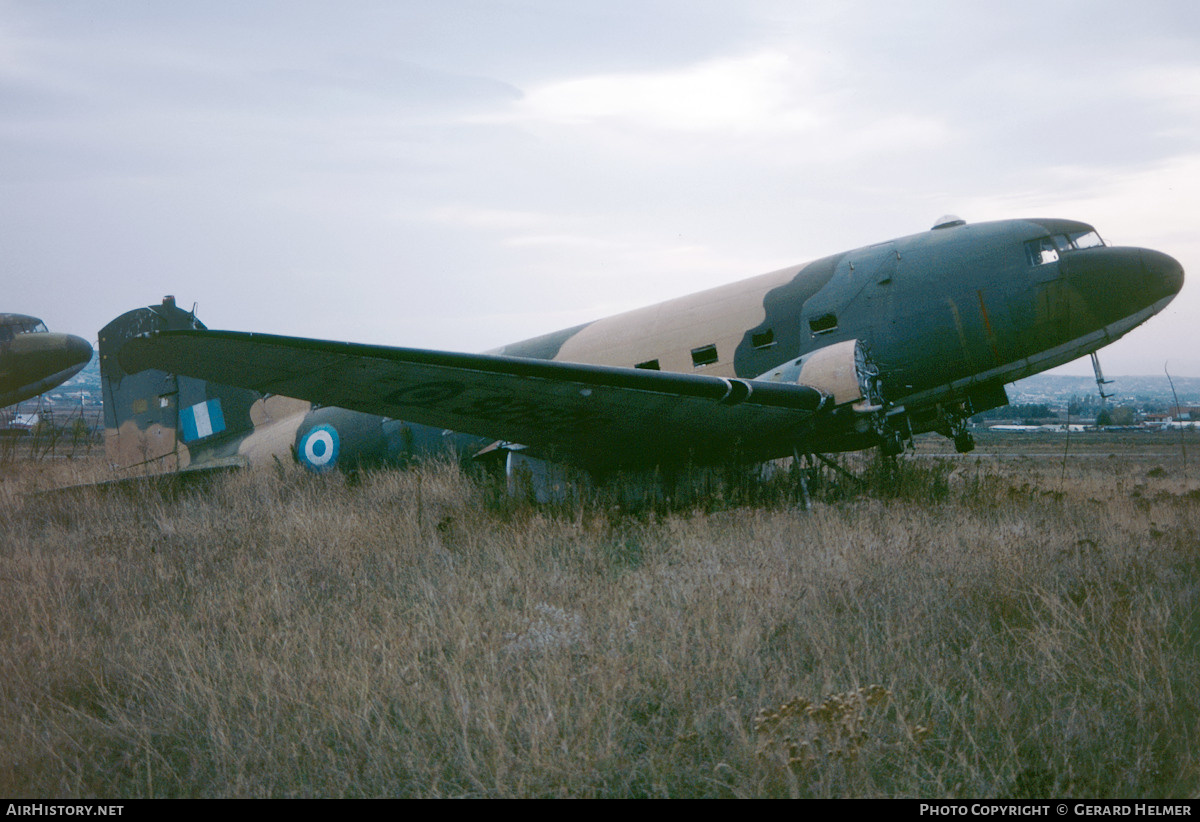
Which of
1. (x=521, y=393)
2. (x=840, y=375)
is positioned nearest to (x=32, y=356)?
(x=521, y=393)

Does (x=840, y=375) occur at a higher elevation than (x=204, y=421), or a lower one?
lower

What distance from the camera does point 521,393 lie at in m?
7.45

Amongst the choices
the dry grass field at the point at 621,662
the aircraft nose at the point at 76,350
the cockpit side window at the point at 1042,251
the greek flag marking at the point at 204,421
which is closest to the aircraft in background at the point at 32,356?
the aircraft nose at the point at 76,350

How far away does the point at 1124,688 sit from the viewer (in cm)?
378

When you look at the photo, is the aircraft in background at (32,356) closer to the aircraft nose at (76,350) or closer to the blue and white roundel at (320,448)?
the aircraft nose at (76,350)

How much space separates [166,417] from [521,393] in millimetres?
10582

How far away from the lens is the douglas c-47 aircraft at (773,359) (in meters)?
7.04

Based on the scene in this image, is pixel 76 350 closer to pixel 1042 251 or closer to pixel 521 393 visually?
pixel 521 393

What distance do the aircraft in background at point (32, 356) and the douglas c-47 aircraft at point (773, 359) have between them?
26.1 m

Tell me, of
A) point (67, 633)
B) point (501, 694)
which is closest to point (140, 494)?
point (67, 633)

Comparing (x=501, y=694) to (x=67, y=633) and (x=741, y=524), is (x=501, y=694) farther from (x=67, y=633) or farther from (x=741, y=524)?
(x=741, y=524)

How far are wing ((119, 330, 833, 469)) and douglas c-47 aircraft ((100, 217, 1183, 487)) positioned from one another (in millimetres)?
23

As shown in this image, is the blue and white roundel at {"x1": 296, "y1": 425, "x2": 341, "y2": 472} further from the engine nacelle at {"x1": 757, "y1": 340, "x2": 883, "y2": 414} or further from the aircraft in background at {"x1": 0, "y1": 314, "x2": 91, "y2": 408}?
the aircraft in background at {"x1": 0, "y1": 314, "x2": 91, "y2": 408}

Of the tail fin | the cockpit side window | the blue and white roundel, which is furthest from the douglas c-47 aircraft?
the tail fin
